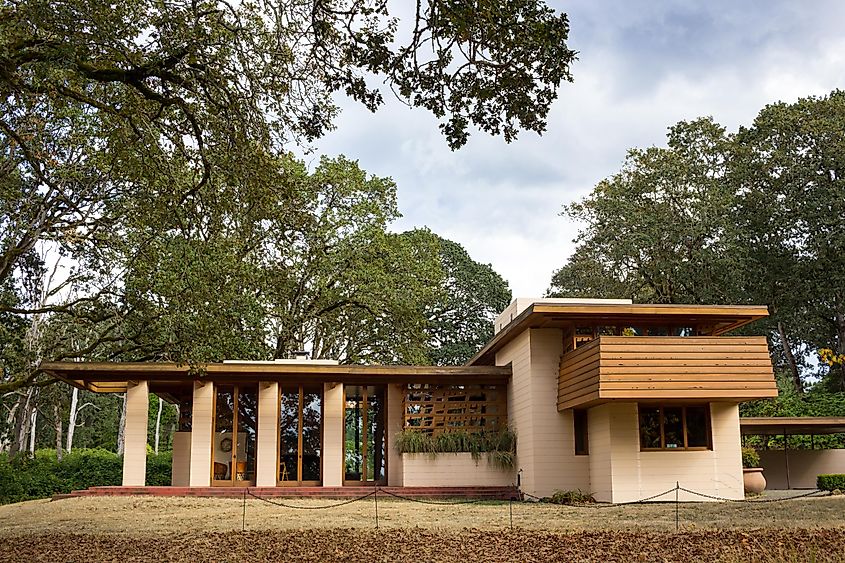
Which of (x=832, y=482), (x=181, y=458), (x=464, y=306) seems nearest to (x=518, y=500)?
(x=832, y=482)

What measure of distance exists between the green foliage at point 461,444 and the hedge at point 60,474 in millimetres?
7723

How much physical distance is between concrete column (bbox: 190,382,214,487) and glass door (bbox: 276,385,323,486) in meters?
1.59

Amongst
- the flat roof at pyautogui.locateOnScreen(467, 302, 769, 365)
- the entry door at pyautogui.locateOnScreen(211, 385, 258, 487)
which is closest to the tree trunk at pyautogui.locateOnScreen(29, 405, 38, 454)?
the entry door at pyautogui.locateOnScreen(211, 385, 258, 487)

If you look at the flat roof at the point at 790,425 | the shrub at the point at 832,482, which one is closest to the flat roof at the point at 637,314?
the flat roof at the point at 790,425

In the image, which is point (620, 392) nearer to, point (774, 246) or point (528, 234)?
point (528, 234)

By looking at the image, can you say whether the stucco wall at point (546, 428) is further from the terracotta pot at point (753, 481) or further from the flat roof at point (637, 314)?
the terracotta pot at point (753, 481)

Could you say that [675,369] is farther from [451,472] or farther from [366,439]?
[366,439]

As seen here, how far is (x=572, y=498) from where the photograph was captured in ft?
53.4

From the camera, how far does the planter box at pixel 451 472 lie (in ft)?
61.4

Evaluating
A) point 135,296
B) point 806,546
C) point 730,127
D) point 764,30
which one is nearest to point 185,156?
point 135,296

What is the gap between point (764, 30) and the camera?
60.7 feet

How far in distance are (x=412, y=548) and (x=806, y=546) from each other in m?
4.27

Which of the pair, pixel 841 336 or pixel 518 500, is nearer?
pixel 518 500

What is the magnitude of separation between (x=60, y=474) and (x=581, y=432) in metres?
13.7
